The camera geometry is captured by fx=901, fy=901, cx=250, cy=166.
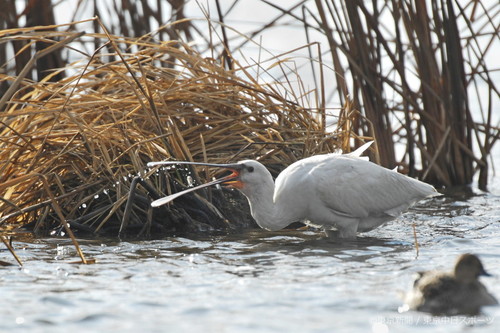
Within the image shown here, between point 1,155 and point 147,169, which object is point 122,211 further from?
point 1,155

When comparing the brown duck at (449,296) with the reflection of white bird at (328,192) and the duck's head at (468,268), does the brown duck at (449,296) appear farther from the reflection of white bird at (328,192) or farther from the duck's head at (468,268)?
the reflection of white bird at (328,192)

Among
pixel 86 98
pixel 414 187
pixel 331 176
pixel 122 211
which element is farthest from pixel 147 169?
pixel 414 187

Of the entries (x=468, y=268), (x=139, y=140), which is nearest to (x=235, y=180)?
(x=139, y=140)

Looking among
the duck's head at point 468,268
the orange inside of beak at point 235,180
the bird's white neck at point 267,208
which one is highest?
the orange inside of beak at point 235,180

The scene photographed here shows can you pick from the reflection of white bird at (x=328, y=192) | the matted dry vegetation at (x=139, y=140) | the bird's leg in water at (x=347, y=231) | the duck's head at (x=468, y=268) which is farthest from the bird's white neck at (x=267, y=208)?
the duck's head at (x=468, y=268)

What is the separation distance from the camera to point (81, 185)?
21.9ft

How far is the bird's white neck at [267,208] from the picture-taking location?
20.5 feet

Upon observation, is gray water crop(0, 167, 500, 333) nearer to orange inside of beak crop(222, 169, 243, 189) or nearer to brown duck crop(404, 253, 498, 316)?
brown duck crop(404, 253, 498, 316)

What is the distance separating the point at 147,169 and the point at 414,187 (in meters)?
2.02

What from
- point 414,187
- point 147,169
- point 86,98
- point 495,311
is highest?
point 86,98

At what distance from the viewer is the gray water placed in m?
3.97

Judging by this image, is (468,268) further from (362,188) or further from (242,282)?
(362,188)

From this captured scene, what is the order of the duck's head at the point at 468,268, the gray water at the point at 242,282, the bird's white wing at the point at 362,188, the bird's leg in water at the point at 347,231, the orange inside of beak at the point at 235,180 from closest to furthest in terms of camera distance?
the gray water at the point at 242,282 < the duck's head at the point at 468,268 < the orange inside of beak at the point at 235,180 < the bird's white wing at the point at 362,188 < the bird's leg in water at the point at 347,231

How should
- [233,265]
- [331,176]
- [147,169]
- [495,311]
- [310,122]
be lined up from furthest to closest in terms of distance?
1. [310,122]
2. [147,169]
3. [331,176]
4. [233,265]
5. [495,311]
